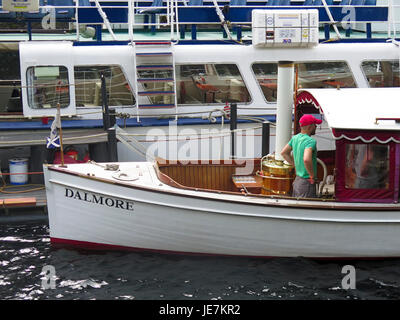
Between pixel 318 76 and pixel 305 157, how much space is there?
5.30 meters

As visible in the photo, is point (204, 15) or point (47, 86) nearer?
point (47, 86)

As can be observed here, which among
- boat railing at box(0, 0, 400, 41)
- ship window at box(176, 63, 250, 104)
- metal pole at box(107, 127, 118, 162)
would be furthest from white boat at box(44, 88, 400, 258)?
boat railing at box(0, 0, 400, 41)

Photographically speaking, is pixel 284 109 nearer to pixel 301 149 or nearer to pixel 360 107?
pixel 301 149

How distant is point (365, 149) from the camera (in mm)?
9516

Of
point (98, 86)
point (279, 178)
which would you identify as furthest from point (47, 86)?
point (279, 178)

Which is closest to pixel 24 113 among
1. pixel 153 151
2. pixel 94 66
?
pixel 94 66

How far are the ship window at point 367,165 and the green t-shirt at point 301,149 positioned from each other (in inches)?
20.8

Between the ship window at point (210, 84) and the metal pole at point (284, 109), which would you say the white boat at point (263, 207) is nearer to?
the metal pole at point (284, 109)

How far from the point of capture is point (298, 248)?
10125 millimetres

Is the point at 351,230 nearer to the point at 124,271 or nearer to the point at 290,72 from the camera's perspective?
the point at 290,72

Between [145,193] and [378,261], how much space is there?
11.6 feet

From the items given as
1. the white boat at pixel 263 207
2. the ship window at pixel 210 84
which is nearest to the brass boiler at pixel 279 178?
the white boat at pixel 263 207

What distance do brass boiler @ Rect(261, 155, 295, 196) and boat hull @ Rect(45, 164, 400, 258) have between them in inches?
27.3

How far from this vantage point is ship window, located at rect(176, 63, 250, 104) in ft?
46.7
